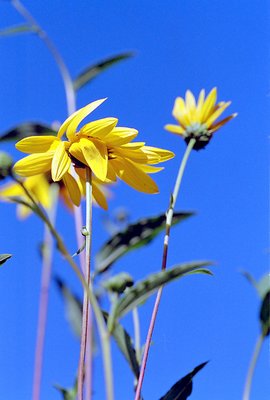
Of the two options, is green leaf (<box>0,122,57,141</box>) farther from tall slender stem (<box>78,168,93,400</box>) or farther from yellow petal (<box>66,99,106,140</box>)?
tall slender stem (<box>78,168,93,400</box>)

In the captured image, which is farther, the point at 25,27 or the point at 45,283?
the point at 25,27

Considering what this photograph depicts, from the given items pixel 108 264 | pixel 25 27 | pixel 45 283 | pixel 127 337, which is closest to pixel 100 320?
pixel 127 337

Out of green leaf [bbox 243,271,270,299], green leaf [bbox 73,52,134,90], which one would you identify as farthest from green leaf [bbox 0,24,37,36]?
green leaf [bbox 243,271,270,299]

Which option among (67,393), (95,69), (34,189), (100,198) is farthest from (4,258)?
(34,189)

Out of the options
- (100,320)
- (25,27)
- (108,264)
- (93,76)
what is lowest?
(100,320)

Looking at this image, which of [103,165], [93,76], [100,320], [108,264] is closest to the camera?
[100,320]

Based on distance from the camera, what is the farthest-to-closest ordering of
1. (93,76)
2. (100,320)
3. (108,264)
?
(93,76)
(108,264)
(100,320)

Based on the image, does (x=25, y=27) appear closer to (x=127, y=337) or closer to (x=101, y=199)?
(x=101, y=199)
